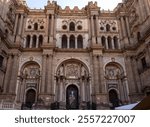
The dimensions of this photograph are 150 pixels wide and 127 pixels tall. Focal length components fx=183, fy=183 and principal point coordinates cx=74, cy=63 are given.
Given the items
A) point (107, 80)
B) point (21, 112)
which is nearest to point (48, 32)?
point (107, 80)

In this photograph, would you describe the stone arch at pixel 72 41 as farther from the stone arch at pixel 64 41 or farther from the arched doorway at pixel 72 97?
the arched doorway at pixel 72 97

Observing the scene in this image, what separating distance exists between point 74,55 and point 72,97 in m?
5.91

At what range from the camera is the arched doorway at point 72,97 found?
77.6 ft

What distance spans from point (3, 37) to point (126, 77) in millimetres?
16653

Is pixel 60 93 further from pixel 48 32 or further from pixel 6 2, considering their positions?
pixel 6 2

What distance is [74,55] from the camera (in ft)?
85.1

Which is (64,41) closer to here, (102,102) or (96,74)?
(96,74)

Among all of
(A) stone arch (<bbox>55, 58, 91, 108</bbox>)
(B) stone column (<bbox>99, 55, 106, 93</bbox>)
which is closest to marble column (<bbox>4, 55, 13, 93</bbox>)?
(A) stone arch (<bbox>55, 58, 91, 108</bbox>)

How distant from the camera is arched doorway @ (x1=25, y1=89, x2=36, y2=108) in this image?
23547mm

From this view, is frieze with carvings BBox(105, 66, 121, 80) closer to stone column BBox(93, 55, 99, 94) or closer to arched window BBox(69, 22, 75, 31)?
stone column BBox(93, 55, 99, 94)

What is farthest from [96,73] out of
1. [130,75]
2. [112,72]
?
[130,75]

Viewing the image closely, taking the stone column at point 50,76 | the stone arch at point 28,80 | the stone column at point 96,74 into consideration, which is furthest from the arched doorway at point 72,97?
the stone arch at point 28,80

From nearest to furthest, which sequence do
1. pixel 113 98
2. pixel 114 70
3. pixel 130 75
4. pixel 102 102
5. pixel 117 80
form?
pixel 102 102 → pixel 130 75 → pixel 113 98 → pixel 117 80 → pixel 114 70

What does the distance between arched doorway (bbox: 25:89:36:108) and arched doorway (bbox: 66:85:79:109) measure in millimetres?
4478
